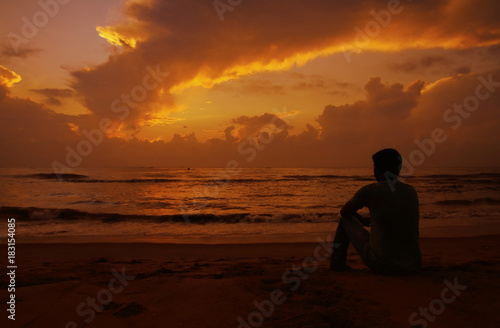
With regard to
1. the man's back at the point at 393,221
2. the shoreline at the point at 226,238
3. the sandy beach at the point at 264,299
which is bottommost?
the shoreline at the point at 226,238

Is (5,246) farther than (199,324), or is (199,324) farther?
(5,246)

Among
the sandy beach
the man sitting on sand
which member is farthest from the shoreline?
the man sitting on sand

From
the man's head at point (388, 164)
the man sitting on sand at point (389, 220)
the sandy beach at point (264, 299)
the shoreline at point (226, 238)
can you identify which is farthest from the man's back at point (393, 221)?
the shoreline at point (226, 238)

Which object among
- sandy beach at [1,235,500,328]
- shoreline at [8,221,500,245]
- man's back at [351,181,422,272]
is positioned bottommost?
shoreline at [8,221,500,245]

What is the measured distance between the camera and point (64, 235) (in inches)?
385

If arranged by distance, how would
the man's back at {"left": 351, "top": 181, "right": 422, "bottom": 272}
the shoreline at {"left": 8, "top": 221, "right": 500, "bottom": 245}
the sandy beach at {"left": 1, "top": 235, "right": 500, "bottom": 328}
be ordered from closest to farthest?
the sandy beach at {"left": 1, "top": 235, "right": 500, "bottom": 328}
the man's back at {"left": 351, "top": 181, "right": 422, "bottom": 272}
the shoreline at {"left": 8, "top": 221, "right": 500, "bottom": 245}

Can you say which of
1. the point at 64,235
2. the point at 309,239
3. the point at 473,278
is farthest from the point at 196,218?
the point at 473,278

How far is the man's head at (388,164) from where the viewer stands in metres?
3.54

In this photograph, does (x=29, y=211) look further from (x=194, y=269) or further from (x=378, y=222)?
(x=378, y=222)

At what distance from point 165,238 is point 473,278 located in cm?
805

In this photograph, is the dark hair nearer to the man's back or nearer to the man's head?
the man's head

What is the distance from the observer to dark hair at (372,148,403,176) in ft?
11.6

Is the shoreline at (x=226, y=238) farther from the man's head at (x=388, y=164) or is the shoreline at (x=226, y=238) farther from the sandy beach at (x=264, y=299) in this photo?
the man's head at (x=388, y=164)

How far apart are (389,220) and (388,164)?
0.67 metres
